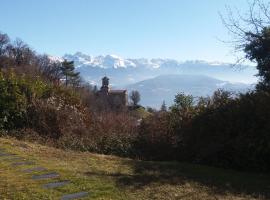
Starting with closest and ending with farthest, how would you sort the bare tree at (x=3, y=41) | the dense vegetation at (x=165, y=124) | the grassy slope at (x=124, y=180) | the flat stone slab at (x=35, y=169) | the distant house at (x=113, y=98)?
1. the grassy slope at (x=124, y=180)
2. the flat stone slab at (x=35, y=169)
3. the dense vegetation at (x=165, y=124)
4. the distant house at (x=113, y=98)
5. the bare tree at (x=3, y=41)

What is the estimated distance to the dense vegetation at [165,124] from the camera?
1259 centimetres

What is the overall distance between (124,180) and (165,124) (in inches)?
273

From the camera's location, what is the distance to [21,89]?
56.3 ft

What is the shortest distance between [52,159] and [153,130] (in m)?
5.25

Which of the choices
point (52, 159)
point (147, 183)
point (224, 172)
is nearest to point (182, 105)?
point (224, 172)

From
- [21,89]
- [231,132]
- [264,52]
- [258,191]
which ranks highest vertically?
[264,52]

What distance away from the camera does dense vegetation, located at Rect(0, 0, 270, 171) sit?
41.3ft

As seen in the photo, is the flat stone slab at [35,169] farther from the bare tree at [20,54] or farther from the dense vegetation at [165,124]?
the bare tree at [20,54]

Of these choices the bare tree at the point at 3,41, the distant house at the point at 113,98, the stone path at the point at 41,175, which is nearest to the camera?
the stone path at the point at 41,175

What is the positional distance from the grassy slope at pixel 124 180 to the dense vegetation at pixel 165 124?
4.35 feet

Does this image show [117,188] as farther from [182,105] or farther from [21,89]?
[21,89]

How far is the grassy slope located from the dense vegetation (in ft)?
4.35

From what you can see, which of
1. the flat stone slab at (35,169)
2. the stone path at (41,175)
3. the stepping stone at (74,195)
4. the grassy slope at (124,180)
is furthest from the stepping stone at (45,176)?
the stepping stone at (74,195)

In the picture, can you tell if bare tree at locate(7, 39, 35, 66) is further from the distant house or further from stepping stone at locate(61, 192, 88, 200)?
stepping stone at locate(61, 192, 88, 200)
